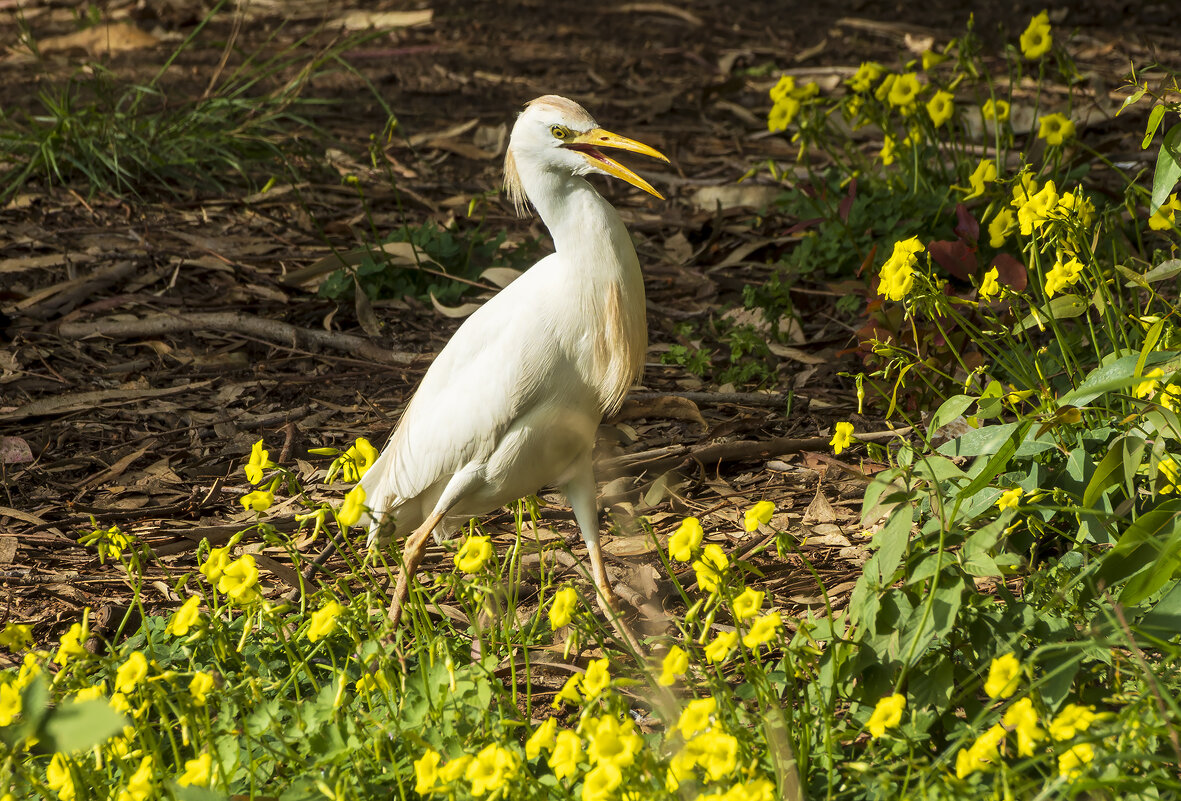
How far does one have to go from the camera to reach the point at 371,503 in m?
3.21

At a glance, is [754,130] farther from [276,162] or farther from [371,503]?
[371,503]

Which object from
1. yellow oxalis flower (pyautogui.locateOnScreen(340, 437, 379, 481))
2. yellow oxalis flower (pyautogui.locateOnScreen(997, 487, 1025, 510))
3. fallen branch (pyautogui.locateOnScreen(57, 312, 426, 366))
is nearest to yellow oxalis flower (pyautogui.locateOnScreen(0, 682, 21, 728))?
yellow oxalis flower (pyautogui.locateOnScreen(340, 437, 379, 481))

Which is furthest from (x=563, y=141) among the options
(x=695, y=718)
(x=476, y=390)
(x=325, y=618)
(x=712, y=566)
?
(x=695, y=718)

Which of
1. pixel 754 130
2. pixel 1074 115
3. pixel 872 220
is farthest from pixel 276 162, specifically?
pixel 1074 115

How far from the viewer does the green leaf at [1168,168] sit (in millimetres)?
2182

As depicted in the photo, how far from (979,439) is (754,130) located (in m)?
4.25

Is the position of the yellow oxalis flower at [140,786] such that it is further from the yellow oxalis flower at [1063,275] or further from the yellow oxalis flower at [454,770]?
the yellow oxalis flower at [1063,275]

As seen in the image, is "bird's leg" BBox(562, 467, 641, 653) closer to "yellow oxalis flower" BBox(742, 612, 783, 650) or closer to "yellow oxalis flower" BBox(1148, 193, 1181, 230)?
"yellow oxalis flower" BBox(742, 612, 783, 650)

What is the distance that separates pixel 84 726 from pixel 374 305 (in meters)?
3.22

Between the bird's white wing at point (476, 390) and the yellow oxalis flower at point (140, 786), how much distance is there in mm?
911

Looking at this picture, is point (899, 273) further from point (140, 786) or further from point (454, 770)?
point (140, 786)

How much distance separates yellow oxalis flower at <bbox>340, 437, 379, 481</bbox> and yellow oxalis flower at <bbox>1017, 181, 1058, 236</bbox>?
1396 mm

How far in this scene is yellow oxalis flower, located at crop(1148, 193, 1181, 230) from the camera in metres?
2.30

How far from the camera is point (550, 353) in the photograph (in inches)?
103
